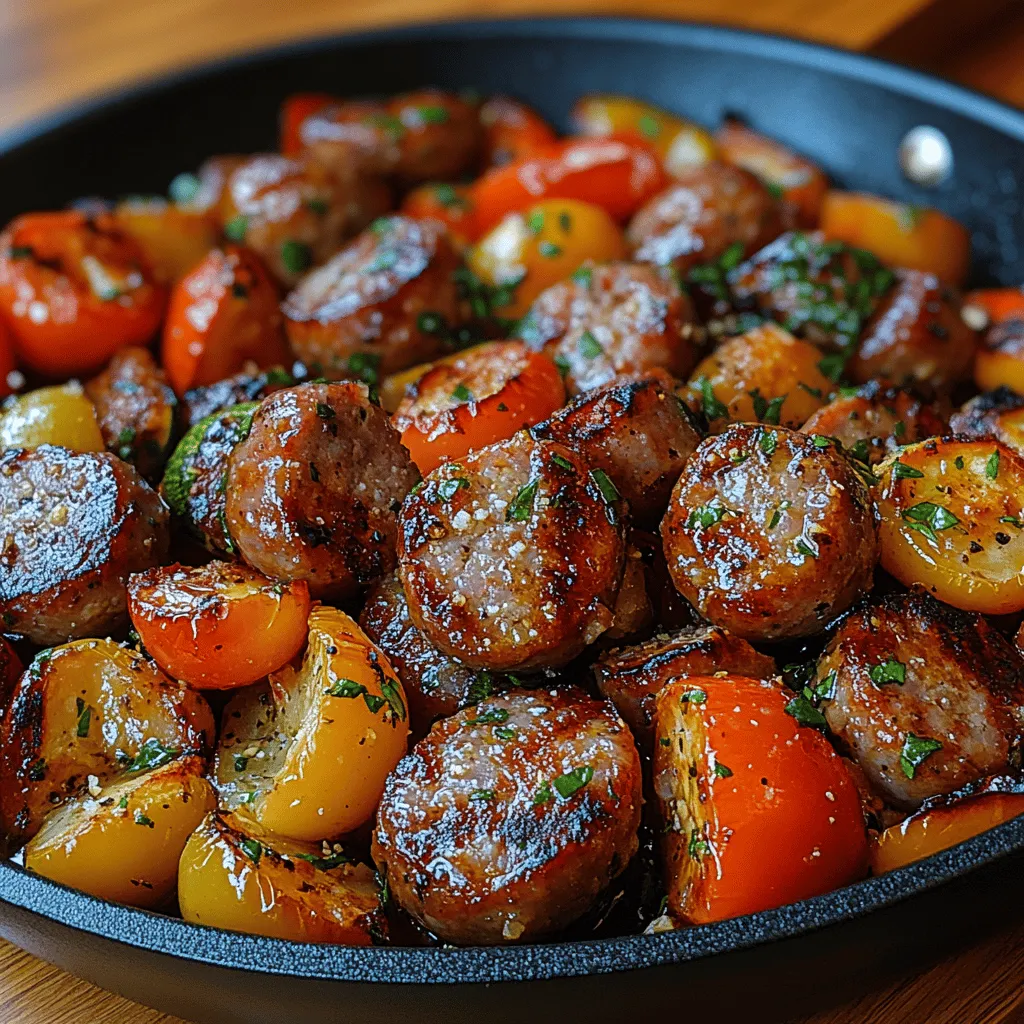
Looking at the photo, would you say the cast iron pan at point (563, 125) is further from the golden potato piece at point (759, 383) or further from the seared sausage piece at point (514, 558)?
the golden potato piece at point (759, 383)

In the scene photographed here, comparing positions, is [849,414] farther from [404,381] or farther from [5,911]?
[5,911]

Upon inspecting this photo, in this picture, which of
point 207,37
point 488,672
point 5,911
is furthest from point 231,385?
point 207,37

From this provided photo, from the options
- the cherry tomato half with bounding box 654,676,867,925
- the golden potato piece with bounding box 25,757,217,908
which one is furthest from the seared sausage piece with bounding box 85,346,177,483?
the cherry tomato half with bounding box 654,676,867,925

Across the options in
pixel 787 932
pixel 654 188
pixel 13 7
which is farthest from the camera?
pixel 13 7

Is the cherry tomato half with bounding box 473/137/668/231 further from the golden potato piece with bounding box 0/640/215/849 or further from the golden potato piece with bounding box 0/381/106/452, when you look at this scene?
the golden potato piece with bounding box 0/640/215/849

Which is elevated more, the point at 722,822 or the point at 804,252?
the point at 804,252

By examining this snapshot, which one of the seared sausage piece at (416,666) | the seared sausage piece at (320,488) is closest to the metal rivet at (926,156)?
the seared sausage piece at (320,488)

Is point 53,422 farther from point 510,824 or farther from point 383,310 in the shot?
Answer: point 510,824
